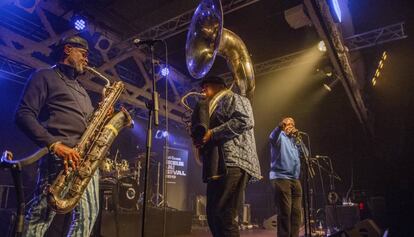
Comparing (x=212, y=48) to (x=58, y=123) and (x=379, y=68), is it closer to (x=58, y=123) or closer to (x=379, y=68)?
(x=58, y=123)

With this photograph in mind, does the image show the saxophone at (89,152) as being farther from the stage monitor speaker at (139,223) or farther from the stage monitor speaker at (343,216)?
the stage monitor speaker at (343,216)

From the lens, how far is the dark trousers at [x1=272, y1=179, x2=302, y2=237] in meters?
4.47

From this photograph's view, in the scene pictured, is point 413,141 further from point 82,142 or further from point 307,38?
point 82,142

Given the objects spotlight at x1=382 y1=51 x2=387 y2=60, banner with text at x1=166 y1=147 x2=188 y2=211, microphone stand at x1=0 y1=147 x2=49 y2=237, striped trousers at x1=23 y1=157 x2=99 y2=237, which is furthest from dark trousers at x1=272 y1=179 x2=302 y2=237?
spotlight at x1=382 y1=51 x2=387 y2=60

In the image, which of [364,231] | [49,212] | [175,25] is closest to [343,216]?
[364,231]

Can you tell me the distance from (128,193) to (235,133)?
5296 millimetres

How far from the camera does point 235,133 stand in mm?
2912

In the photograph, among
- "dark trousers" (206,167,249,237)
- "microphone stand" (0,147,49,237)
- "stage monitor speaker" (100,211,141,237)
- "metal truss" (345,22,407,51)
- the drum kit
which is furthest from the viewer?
"metal truss" (345,22,407,51)

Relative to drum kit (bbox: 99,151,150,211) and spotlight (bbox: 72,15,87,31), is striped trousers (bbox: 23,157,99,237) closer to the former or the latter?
drum kit (bbox: 99,151,150,211)

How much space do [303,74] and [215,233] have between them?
30.0ft

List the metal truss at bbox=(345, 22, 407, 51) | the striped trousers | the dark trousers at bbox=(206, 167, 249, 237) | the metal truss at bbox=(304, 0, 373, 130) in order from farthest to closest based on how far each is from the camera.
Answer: the metal truss at bbox=(345, 22, 407, 51) < the metal truss at bbox=(304, 0, 373, 130) < the dark trousers at bbox=(206, 167, 249, 237) < the striped trousers

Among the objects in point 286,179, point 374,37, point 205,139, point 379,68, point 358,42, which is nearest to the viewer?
point 205,139

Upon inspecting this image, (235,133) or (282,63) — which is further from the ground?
(282,63)

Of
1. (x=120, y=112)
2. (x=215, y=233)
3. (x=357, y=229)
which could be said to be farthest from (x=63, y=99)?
(x=357, y=229)
